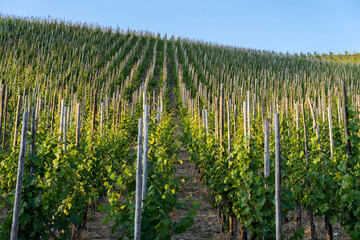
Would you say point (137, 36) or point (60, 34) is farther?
point (137, 36)

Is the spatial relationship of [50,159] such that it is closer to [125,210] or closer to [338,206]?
[125,210]

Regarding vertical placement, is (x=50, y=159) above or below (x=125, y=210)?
above

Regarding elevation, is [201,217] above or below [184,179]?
below

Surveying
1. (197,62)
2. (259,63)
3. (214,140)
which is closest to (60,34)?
(197,62)

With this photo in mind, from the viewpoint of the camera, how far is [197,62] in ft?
89.5

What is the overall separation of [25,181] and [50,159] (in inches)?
36.7

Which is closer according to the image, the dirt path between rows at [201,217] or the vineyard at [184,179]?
the vineyard at [184,179]

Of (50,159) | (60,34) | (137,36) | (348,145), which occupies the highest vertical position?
(137,36)

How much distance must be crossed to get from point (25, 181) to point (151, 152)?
79.3 inches

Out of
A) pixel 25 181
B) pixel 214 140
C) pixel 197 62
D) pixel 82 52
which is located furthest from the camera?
pixel 197 62

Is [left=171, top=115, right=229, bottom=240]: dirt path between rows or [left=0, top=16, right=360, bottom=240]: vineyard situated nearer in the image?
[left=0, top=16, right=360, bottom=240]: vineyard

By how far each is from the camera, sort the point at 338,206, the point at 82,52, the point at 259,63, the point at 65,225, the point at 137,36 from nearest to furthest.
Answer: the point at 65,225
the point at 338,206
the point at 82,52
the point at 259,63
the point at 137,36

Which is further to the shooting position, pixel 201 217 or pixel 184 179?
pixel 201 217

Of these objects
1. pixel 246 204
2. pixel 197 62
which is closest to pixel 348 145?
pixel 246 204
